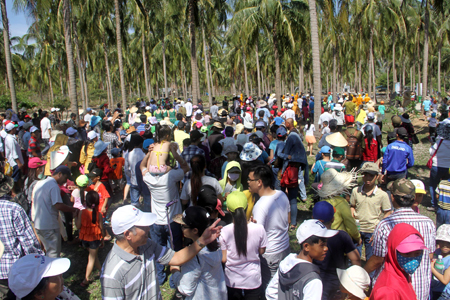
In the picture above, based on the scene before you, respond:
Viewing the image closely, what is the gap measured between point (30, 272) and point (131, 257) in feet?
2.25

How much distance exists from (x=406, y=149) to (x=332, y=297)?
4.15m

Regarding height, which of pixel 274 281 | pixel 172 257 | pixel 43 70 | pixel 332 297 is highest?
pixel 43 70

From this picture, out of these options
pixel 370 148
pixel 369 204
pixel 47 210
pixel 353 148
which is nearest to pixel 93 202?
pixel 47 210

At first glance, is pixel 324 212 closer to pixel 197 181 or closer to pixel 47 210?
pixel 197 181

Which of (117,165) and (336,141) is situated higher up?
(336,141)

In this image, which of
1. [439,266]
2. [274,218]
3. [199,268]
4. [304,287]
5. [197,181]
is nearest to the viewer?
[304,287]

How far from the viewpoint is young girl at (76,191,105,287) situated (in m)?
4.84

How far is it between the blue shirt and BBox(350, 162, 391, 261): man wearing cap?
213 cm

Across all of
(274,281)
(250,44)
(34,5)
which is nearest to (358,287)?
(274,281)

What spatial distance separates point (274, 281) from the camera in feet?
8.92

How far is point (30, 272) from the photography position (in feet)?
6.84

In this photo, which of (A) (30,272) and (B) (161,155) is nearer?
(A) (30,272)

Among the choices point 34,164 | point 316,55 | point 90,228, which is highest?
point 316,55

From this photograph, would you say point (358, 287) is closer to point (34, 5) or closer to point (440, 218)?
point (440, 218)
